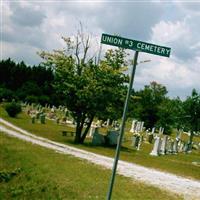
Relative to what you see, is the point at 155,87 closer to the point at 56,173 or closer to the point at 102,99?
the point at 102,99

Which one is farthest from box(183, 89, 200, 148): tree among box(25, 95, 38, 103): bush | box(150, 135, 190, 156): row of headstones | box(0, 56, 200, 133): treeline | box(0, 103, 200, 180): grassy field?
box(25, 95, 38, 103): bush

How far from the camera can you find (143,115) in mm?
91812

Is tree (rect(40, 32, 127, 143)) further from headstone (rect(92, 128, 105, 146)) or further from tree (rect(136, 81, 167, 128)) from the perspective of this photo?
tree (rect(136, 81, 167, 128))

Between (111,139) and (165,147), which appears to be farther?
(165,147)

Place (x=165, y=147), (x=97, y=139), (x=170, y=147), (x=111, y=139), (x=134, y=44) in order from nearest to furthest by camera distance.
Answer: (x=134, y=44), (x=97, y=139), (x=111, y=139), (x=165, y=147), (x=170, y=147)

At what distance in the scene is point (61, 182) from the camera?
52.0 ft

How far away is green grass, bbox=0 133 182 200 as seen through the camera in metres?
14.6

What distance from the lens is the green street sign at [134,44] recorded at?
8.73 meters

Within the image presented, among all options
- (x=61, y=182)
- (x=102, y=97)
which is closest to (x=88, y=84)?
(x=102, y=97)

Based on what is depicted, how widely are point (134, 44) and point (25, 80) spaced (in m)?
129

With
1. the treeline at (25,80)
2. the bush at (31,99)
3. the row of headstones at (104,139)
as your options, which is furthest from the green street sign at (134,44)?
the treeline at (25,80)

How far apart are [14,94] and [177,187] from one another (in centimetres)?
9316

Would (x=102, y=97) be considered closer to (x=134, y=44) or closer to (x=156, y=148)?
(x=156, y=148)

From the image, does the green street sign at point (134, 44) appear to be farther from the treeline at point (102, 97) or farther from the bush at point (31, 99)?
the bush at point (31, 99)
